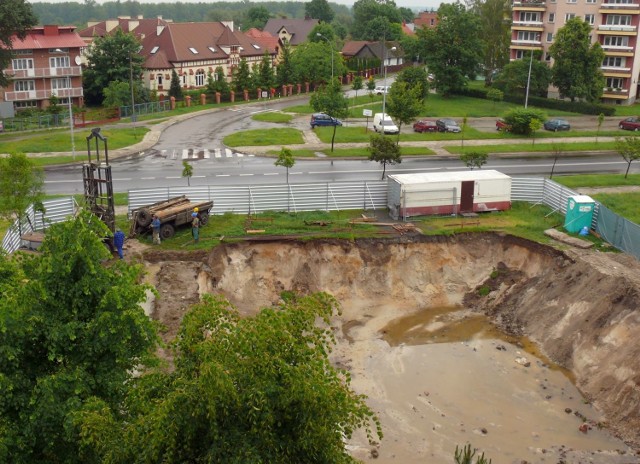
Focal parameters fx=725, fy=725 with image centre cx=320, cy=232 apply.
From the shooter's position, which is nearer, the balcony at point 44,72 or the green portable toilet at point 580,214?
the green portable toilet at point 580,214

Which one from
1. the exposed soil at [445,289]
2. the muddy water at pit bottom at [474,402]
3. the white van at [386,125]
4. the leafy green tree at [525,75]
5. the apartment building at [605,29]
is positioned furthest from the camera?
the leafy green tree at [525,75]

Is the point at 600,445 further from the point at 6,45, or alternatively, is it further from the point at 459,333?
the point at 6,45

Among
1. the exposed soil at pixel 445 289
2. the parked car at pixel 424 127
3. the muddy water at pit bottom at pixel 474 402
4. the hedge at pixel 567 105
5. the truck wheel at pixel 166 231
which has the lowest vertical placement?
the muddy water at pit bottom at pixel 474 402

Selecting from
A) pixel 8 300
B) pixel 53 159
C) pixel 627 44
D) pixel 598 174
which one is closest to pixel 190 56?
pixel 53 159

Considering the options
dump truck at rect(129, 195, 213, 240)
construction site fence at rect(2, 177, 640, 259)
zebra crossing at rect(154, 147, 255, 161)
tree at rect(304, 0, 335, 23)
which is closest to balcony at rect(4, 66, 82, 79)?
zebra crossing at rect(154, 147, 255, 161)

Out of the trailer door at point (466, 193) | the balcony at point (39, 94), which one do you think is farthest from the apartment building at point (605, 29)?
the balcony at point (39, 94)

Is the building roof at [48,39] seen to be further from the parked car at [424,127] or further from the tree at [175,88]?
the parked car at [424,127]
